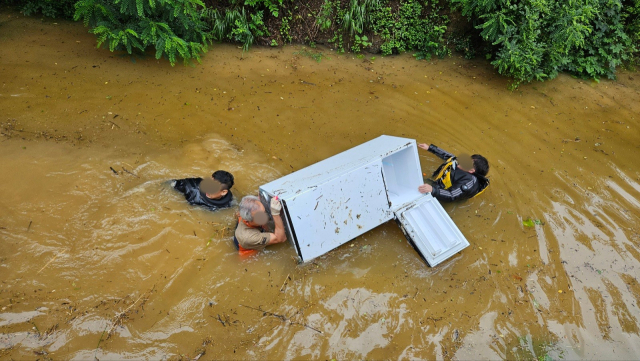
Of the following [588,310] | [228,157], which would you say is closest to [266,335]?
[228,157]

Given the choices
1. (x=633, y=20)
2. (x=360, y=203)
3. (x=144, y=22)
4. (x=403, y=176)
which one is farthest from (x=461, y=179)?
(x=633, y=20)

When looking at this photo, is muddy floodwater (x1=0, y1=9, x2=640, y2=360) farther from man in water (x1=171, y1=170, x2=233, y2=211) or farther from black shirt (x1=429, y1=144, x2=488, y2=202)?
black shirt (x1=429, y1=144, x2=488, y2=202)

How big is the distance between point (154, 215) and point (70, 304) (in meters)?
1.26

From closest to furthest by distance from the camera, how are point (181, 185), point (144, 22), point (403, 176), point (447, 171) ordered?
point (403, 176)
point (181, 185)
point (447, 171)
point (144, 22)

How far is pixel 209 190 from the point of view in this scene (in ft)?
15.1

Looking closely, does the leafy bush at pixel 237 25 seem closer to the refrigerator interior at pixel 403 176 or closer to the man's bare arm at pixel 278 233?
the refrigerator interior at pixel 403 176

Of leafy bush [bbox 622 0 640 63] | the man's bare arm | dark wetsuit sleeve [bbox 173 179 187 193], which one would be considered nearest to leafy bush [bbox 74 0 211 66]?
dark wetsuit sleeve [bbox 173 179 187 193]

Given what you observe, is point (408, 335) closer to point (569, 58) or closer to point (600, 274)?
point (600, 274)

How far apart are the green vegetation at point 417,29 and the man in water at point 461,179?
8.35 feet

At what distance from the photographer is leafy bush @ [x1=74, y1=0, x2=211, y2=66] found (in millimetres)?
5930

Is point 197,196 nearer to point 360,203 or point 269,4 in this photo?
point 360,203

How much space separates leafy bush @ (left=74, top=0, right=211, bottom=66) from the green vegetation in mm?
20

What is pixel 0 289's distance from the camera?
3914 millimetres

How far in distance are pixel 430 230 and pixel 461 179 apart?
0.89 metres
